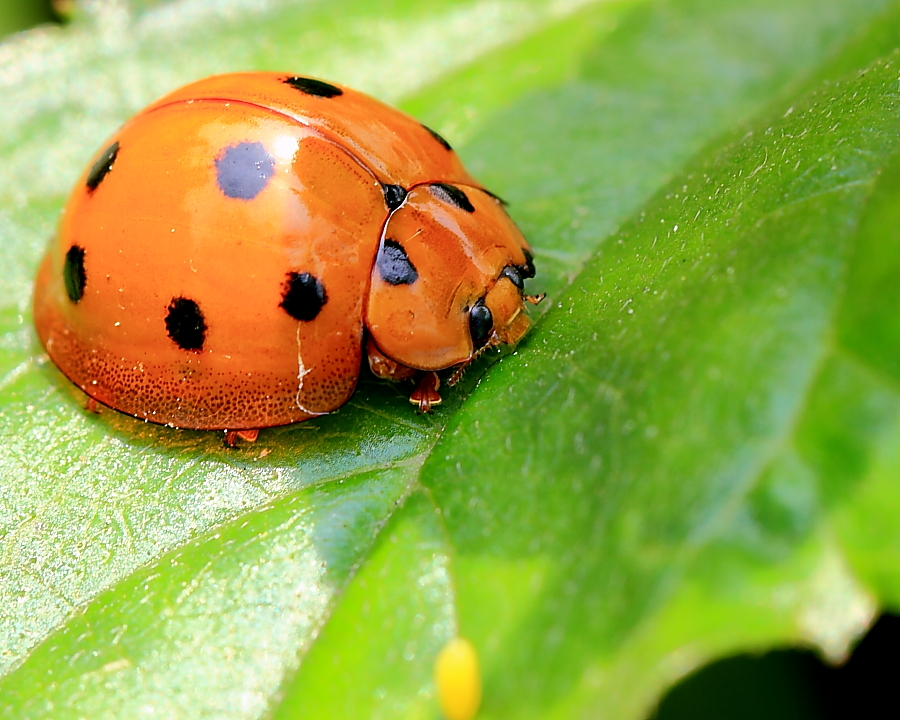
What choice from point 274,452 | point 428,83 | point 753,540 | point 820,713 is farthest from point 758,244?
point 428,83

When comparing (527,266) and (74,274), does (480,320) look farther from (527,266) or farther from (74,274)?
(74,274)

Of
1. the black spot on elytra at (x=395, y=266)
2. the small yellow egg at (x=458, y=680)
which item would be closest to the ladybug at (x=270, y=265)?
the black spot on elytra at (x=395, y=266)

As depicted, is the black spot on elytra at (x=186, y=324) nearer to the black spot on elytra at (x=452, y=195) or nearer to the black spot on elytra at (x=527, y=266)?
the black spot on elytra at (x=452, y=195)

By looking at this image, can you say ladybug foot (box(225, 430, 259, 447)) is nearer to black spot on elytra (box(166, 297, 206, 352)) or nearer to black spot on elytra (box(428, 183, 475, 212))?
black spot on elytra (box(166, 297, 206, 352))

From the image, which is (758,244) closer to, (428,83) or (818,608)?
(818,608)

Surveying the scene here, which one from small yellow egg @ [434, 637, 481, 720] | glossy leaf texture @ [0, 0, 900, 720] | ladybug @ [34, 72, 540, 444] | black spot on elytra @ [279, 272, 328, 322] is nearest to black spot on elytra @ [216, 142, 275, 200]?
ladybug @ [34, 72, 540, 444]
